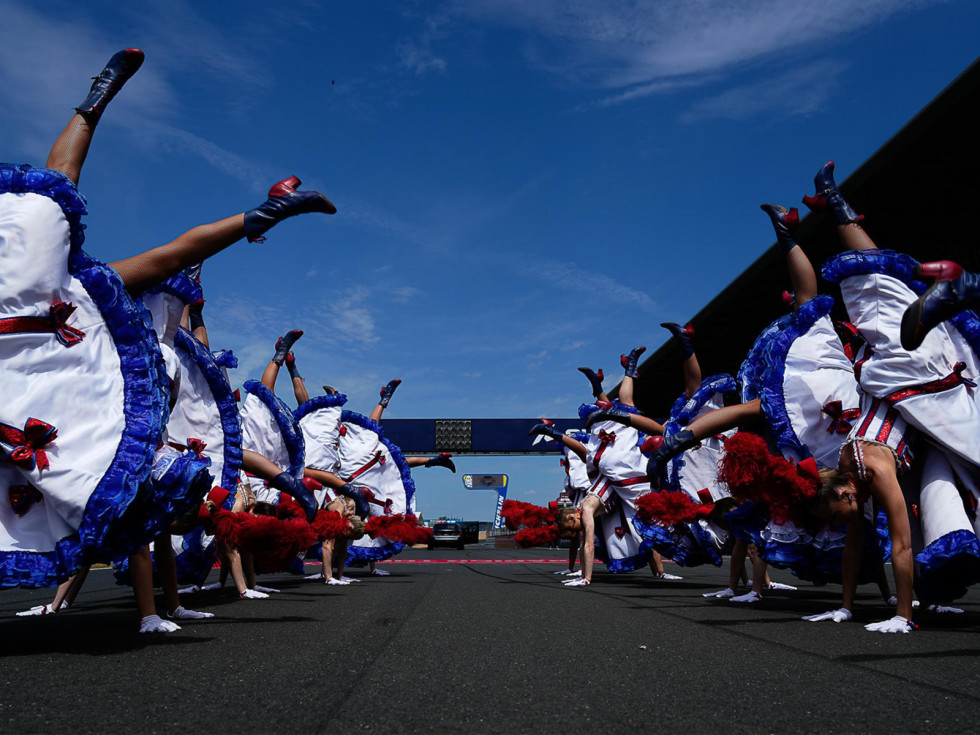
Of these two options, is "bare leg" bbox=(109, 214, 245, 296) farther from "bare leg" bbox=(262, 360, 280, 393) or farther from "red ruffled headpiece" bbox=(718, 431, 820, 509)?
"bare leg" bbox=(262, 360, 280, 393)

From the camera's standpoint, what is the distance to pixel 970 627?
17.6ft

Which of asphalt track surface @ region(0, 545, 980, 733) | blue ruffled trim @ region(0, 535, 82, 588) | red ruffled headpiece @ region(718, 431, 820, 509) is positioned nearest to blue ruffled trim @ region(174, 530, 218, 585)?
asphalt track surface @ region(0, 545, 980, 733)

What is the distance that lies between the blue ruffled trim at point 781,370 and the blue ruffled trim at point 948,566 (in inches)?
64.7

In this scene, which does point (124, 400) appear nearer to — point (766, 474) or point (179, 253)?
point (179, 253)

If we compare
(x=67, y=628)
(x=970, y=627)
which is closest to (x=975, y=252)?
(x=970, y=627)

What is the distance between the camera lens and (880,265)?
19.3ft

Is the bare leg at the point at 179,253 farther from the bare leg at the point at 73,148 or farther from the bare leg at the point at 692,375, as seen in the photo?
the bare leg at the point at 692,375

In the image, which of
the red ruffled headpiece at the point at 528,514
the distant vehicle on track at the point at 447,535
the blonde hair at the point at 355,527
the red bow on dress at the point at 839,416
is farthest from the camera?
the distant vehicle on track at the point at 447,535

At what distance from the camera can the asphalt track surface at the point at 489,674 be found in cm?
269

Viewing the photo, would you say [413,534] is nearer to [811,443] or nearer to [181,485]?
[811,443]

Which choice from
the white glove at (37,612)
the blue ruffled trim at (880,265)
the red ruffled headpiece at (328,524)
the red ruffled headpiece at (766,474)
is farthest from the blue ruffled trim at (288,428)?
the blue ruffled trim at (880,265)

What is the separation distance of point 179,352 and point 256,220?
A: 219 centimetres

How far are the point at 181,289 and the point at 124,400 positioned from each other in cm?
160

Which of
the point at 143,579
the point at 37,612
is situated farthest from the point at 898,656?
the point at 37,612
